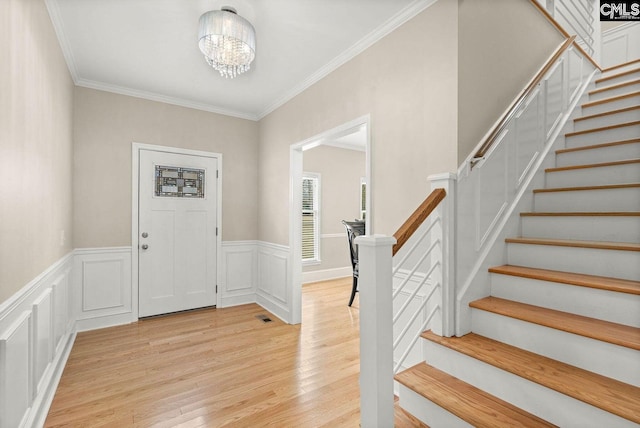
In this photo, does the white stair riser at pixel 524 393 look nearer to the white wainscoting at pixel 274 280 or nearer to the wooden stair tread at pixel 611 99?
the white wainscoting at pixel 274 280

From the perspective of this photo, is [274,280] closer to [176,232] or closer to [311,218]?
[176,232]

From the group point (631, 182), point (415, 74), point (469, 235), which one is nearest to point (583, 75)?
point (631, 182)

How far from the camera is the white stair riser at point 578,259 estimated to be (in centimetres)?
151

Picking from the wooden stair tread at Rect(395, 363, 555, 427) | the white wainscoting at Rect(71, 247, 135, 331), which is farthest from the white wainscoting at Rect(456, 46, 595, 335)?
the white wainscoting at Rect(71, 247, 135, 331)

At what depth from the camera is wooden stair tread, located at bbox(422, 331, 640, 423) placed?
108 centimetres

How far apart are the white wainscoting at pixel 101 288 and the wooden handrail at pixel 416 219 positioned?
→ 338 cm

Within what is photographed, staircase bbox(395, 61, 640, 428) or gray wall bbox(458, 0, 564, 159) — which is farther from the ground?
gray wall bbox(458, 0, 564, 159)

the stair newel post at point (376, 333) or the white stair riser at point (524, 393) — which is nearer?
the white stair riser at point (524, 393)

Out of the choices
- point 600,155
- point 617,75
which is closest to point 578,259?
point 600,155

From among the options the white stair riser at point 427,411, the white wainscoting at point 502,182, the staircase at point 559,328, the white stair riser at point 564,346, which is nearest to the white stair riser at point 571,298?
the staircase at point 559,328

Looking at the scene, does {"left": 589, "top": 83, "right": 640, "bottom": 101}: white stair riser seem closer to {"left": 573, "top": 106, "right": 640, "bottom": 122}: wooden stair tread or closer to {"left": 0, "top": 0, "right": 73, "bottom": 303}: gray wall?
{"left": 573, "top": 106, "right": 640, "bottom": 122}: wooden stair tread

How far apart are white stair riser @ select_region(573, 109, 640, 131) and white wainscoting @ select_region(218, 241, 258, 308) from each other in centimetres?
388

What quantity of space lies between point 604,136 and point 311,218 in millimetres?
4160

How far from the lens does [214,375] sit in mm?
2385
